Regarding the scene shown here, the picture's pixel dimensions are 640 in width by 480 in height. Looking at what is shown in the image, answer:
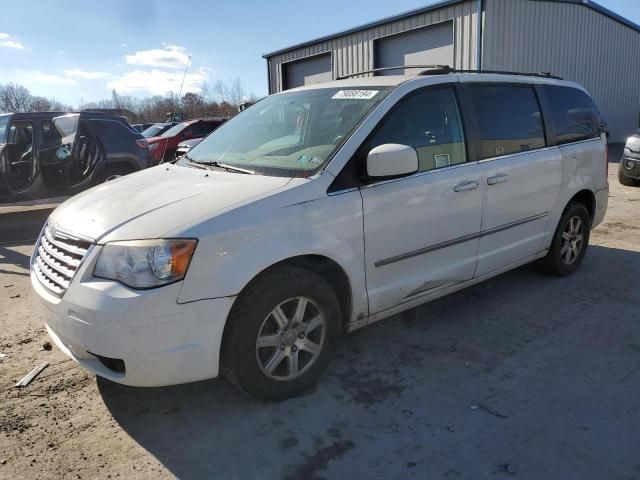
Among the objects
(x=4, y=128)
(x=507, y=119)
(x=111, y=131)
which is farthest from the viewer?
(x=111, y=131)

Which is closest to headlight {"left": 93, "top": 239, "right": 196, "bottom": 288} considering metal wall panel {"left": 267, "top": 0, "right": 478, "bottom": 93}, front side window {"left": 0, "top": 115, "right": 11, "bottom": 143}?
front side window {"left": 0, "top": 115, "right": 11, "bottom": 143}

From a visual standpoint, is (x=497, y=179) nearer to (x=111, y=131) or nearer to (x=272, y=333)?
(x=272, y=333)

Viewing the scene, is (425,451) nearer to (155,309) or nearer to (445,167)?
(155,309)

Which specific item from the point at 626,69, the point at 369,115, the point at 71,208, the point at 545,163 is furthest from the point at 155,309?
the point at 626,69

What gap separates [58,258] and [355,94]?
6.95ft

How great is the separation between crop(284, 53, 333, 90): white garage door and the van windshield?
16.4 m

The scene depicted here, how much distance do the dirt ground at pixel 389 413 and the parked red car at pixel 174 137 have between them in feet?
38.0

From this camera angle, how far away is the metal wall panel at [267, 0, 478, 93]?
1519 cm

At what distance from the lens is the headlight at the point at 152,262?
2.53m

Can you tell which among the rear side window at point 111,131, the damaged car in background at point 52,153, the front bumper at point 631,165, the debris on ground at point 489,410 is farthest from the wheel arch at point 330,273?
the front bumper at point 631,165

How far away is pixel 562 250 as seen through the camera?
4977 mm

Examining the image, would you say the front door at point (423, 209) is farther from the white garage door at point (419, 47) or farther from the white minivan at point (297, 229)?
the white garage door at point (419, 47)

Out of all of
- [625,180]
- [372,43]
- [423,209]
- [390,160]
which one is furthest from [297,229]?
[372,43]

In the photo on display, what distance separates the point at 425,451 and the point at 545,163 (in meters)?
2.86
